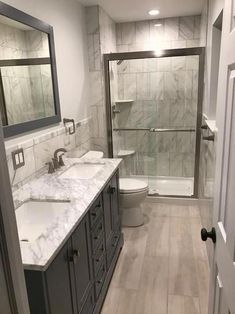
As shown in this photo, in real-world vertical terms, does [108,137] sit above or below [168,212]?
above

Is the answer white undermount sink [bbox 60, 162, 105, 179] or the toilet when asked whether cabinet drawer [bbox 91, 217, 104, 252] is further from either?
the toilet

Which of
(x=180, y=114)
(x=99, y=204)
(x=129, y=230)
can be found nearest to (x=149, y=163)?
(x=180, y=114)

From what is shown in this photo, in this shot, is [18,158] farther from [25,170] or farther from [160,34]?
[160,34]

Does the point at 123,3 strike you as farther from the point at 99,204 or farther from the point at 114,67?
the point at 99,204

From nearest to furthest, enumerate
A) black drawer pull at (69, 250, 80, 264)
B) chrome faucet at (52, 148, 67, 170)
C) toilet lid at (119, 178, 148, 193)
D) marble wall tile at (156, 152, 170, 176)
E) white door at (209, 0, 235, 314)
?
1. white door at (209, 0, 235, 314)
2. black drawer pull at (69, 250, 80, 264)
3. chrome faucet at (52, 148, 67, 170)
4. toilet lid at (119, 178, 148, 193)
5. marble wall tile at (156, 152, 170, 176)

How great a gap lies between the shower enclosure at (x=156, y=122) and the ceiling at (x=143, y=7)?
1.84 feet

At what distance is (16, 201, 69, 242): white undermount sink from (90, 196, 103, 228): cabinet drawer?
18cm

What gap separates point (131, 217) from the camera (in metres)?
2.99

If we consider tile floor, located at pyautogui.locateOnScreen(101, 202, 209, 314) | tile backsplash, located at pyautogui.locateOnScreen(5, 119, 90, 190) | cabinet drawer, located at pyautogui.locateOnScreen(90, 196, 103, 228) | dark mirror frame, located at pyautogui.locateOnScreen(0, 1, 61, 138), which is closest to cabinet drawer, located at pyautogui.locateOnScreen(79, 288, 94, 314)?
tile floor, located at pyautogui.locateOnScreen(101, 202, 209, 314)

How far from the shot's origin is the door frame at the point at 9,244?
602 mm

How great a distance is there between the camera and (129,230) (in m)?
2.94

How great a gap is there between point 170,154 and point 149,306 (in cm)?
249

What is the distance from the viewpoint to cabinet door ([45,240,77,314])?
1.14 meters

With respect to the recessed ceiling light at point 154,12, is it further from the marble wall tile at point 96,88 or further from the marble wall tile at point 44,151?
the marble wall tile at point 44,151
